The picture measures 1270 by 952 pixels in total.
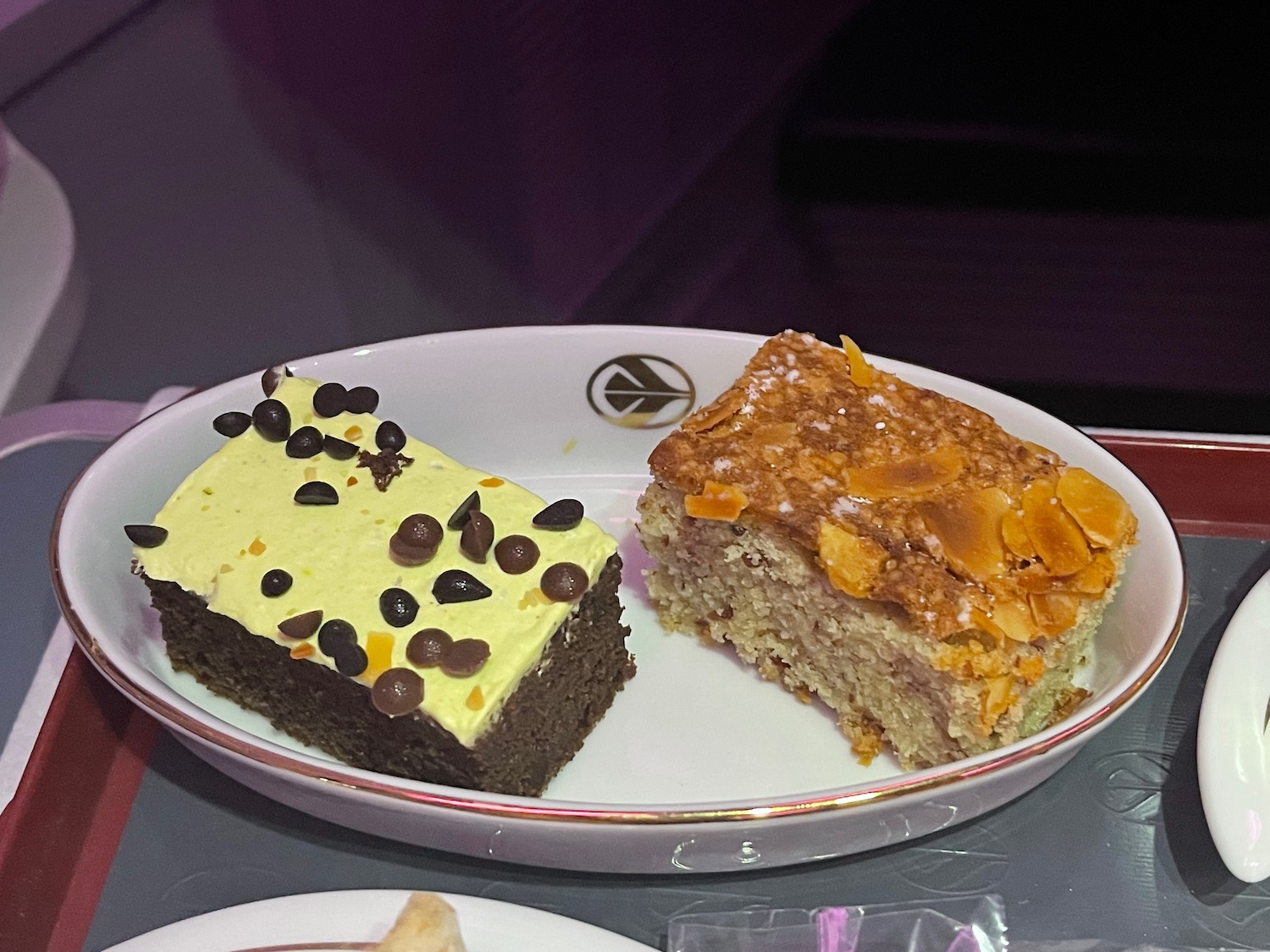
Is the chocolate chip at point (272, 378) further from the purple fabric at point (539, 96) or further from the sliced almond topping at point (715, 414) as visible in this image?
the purple fabric at point (539, 96)

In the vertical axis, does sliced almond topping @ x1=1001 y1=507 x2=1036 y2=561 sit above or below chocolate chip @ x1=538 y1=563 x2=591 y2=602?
above

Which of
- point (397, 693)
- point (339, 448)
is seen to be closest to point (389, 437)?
point (339, 448)

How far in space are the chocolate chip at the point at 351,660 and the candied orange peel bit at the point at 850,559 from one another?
0.66m

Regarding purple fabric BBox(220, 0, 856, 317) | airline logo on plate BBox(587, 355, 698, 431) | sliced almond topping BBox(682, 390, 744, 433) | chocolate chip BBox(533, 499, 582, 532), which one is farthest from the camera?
purple fabric BBox(220, 0, 856, 317)

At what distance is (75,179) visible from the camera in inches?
99.9

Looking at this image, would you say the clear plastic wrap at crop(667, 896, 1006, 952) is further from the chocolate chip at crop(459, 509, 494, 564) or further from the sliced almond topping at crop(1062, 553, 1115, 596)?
the chocolate chip at crop(459, 509, 494, 564)

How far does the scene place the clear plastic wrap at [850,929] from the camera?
1.46 m

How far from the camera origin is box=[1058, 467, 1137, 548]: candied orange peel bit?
1569 mm

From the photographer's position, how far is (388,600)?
1.50 metres

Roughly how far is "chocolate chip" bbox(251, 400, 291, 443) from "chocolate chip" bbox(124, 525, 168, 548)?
0.25 meters

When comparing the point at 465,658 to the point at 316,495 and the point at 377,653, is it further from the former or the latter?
the point at 316,495

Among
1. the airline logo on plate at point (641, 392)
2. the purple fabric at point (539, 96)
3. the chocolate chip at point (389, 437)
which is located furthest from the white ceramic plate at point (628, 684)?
the purple fabric at point (539, 96)

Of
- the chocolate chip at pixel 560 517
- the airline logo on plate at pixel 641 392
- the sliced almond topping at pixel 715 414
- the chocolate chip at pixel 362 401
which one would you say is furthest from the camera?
the airline logo on plate at pixel 641 392

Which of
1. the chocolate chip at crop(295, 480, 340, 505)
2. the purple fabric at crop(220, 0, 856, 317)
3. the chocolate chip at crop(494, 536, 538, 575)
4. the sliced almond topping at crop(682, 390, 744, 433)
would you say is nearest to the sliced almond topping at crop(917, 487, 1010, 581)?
the sliced almond topping at crop(682, 390, 744, 433)
